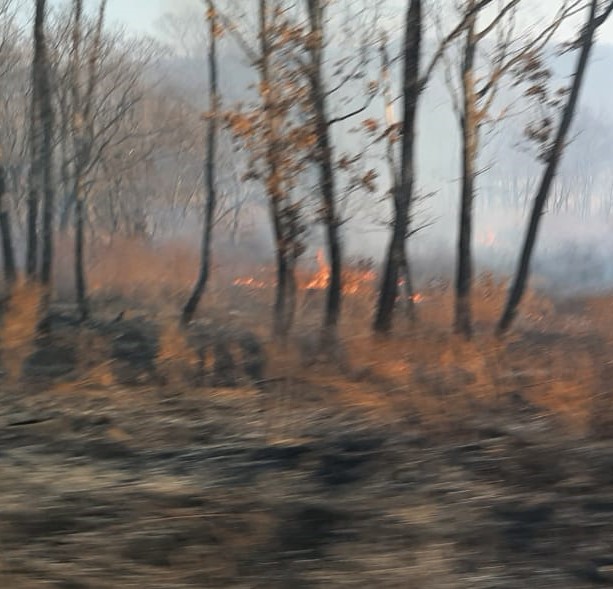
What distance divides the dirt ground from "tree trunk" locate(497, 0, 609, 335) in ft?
9.45

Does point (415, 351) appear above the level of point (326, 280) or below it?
below

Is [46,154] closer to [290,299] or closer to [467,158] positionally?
[290,299]

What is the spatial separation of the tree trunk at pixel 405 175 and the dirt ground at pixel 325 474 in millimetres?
1621

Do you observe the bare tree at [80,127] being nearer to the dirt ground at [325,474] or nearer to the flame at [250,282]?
the flame at [250,282]

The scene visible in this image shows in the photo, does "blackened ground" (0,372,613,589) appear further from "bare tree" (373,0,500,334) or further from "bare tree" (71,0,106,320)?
"bare tree" (71,0,106,320)

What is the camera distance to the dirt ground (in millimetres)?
5266

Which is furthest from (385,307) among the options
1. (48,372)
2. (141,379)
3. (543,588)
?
(543,588)

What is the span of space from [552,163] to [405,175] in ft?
9.35

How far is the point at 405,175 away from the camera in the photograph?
13523mm

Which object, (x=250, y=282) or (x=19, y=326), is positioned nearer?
(x=19, y=326)

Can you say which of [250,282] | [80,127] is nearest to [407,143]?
[80,127]

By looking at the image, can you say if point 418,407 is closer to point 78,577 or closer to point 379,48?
point 78,577

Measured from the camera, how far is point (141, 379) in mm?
11742

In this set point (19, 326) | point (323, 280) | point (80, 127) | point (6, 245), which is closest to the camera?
point (19, 326)
